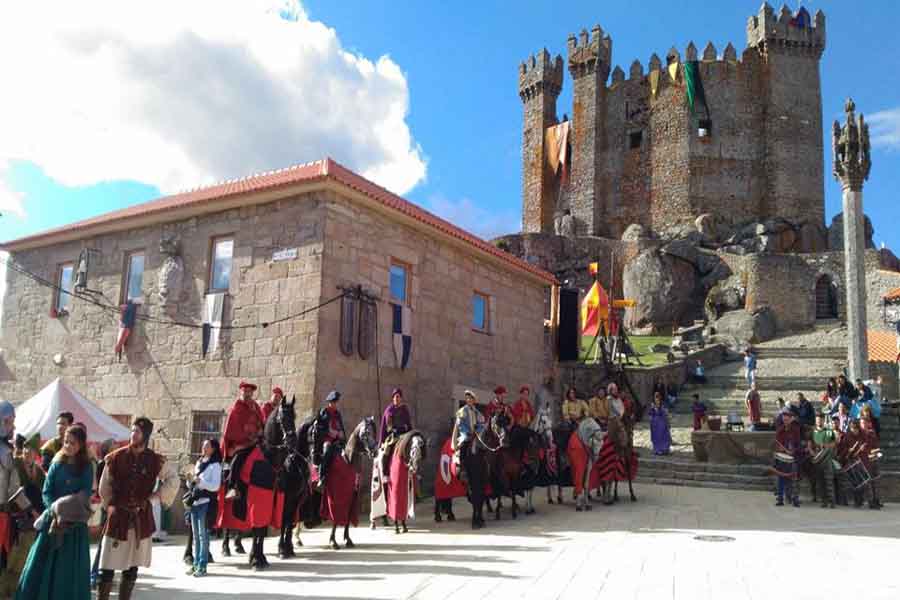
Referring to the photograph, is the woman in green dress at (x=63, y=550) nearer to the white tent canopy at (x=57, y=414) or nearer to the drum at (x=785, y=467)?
the white tent canopy at (x=57, y=414)

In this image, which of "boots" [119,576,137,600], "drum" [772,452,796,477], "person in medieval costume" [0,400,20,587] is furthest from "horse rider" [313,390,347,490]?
A: "drum" [772,452,796,477]

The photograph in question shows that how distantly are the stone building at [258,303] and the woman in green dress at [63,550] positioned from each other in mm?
5763

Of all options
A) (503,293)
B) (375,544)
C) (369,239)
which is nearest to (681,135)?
(503,293)

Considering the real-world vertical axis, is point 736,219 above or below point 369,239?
above

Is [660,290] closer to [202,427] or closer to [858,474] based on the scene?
[858,474]

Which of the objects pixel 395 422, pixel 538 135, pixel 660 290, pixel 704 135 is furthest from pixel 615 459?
pixel 538 135

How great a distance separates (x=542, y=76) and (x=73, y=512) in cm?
5279

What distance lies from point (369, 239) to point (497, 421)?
4.47 meters

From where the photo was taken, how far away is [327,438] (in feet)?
28.0

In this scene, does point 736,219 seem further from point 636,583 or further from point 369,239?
point 636,583

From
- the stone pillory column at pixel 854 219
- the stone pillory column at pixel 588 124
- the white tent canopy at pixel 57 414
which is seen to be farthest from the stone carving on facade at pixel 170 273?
the stone pillory column at pixel 588 124

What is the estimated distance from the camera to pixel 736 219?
47719mm

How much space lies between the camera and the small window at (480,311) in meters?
15.7

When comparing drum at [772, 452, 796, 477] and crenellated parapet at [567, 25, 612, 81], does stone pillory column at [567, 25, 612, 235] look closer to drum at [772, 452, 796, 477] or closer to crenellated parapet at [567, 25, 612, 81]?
crenellated parapet at [567, 25, 612, 81]
